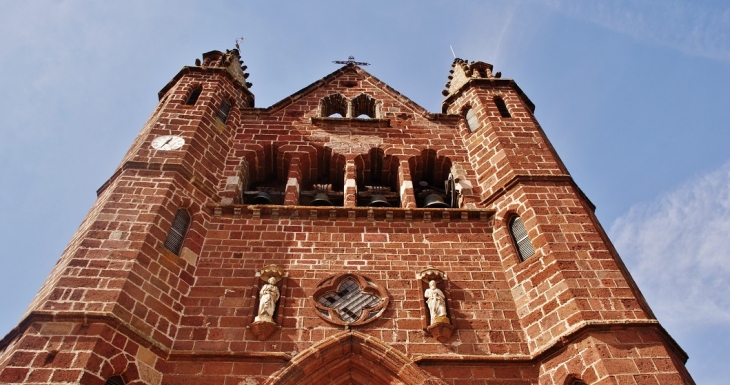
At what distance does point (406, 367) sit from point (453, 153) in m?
7.23

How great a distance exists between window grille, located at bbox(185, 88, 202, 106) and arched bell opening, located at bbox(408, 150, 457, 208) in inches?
217

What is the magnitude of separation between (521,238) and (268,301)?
4677mm

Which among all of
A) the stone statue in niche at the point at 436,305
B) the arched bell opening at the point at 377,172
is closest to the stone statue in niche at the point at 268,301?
the stone statue in niche at the point at 436,305

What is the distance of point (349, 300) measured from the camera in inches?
405

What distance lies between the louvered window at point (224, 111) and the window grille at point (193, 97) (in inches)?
24.9

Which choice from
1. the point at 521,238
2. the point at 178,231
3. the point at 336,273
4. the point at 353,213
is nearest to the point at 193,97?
the point at 178,231

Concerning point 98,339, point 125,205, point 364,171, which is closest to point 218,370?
point 98,339

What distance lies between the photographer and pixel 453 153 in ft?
49.4

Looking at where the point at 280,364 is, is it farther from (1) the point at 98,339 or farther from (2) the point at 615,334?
(2) the point at 615,334

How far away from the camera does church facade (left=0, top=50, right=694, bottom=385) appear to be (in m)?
8.56

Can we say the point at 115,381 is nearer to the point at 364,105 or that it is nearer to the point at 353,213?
the point at 353,213

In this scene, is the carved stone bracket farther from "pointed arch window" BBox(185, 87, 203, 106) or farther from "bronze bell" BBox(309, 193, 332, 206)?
"pointed arch window" BBox(185, 87, 203, 106)

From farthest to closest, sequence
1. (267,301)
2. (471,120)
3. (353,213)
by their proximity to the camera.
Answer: (471,120), (353,213), (267,301)

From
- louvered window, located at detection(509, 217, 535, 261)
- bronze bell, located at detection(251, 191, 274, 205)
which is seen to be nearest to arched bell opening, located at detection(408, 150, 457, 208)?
louvered window, located at detection(509, 217, 535, 261)
